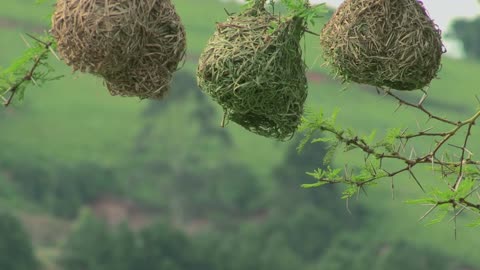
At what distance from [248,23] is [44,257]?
1772 inches

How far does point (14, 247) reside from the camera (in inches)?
1948

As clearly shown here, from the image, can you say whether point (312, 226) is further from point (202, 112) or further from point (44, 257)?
point (44, 257)

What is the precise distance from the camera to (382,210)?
5797 cm

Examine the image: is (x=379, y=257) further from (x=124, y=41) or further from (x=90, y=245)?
(x=124, y=41)

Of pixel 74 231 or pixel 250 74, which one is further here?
pixel 74 231

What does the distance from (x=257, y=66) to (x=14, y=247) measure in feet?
143

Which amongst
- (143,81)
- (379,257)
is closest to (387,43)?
(143,81)

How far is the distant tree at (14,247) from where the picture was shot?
48781 millimetres

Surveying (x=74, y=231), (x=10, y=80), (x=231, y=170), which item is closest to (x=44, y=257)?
(x=74, y=231)

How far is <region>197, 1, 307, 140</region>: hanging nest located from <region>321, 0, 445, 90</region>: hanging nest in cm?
27

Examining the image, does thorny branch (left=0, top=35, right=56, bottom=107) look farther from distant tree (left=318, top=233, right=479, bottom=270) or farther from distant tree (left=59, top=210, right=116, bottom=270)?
distant tree (left=59, top=210, right=116, bottom=270)

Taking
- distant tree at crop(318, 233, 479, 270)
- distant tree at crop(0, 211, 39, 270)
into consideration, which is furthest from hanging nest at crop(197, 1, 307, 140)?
distant tree at crop(0, 211, 39, 270)

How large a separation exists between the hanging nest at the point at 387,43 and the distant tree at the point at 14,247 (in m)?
42.4

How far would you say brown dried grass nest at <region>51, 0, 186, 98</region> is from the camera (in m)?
6.52
